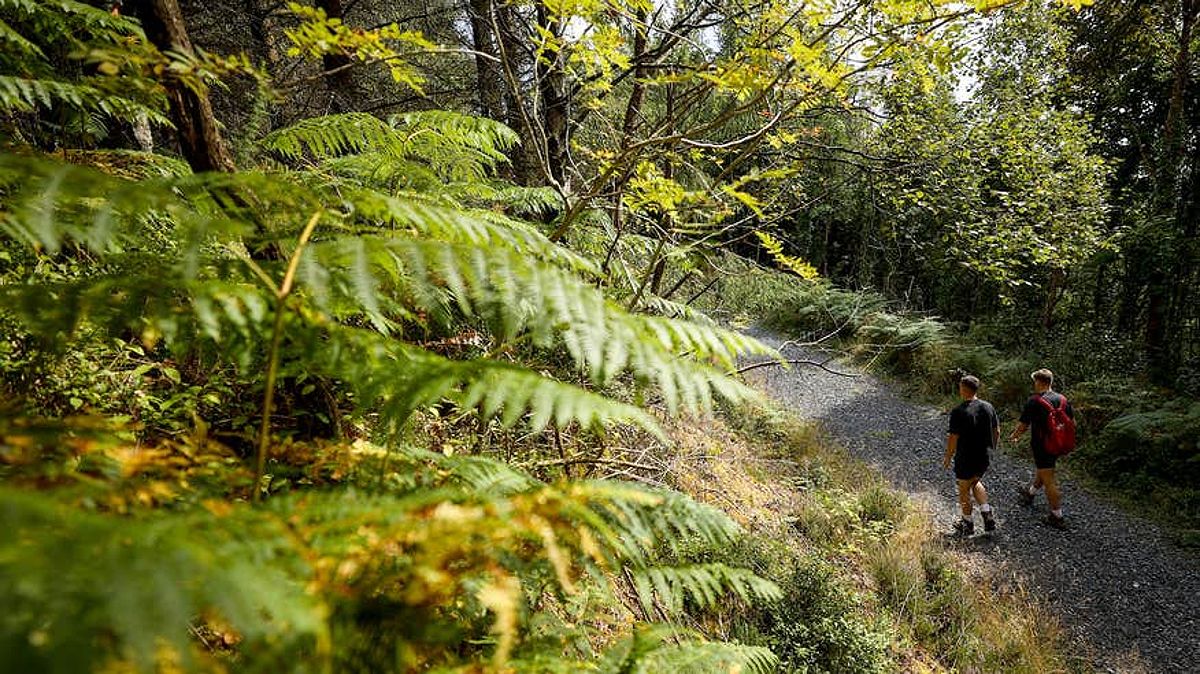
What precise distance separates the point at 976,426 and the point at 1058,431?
1006 mm

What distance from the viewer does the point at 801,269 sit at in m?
3.23

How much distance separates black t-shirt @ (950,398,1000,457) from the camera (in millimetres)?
5516

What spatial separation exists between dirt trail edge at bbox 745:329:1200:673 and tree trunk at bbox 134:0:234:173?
233 inches

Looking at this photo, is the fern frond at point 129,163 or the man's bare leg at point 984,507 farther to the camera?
the man's bare leg at point 984,507

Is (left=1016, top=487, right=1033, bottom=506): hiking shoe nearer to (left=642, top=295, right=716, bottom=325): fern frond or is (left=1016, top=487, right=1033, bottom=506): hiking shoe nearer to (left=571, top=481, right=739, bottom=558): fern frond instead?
(left=642, top=295, right=716, bottom=325): fern frond

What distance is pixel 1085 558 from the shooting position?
559 cm

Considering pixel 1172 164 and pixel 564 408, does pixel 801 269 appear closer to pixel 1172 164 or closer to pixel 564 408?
pixel 564 408

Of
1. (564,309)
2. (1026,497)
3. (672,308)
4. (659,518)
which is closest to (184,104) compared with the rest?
(564,309)

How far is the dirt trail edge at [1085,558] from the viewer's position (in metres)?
4.58

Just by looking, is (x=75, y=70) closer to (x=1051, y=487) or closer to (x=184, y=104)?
(x=184, y=104)

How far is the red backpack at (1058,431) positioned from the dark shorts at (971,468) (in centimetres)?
84

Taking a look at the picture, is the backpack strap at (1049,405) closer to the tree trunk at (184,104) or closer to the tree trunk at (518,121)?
the tree trunk at (518,121)

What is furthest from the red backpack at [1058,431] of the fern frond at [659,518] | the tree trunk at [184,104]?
the tree trunk at [184,104]

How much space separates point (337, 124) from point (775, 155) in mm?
4164
